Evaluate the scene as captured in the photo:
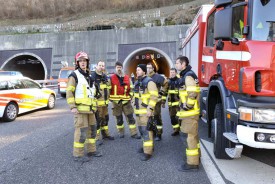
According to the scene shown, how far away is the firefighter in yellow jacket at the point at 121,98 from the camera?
6.89 meters

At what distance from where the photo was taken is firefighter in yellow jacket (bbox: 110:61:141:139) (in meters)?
6.89

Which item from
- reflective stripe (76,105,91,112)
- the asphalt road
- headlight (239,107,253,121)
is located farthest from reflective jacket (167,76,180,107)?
headlight (239,107,253,121)

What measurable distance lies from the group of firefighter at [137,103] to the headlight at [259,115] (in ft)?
3.40

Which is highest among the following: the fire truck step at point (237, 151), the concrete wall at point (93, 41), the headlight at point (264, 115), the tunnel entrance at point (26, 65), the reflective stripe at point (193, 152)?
the concrete wall at point (93, 41)

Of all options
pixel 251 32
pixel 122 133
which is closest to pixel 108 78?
pixel 122 133

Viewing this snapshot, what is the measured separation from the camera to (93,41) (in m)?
31.0

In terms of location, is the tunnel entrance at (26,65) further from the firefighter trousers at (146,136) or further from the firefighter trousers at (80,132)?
the firefighter trousers at (146,136)

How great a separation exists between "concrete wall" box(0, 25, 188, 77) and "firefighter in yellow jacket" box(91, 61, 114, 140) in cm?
2288

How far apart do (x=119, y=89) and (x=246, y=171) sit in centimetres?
343

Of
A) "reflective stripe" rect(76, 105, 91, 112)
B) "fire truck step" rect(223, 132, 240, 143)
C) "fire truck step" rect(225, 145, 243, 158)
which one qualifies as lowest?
"fire truck step" rect(225, 145, 243, 158)

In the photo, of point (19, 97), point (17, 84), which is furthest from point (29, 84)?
point (19, 97)

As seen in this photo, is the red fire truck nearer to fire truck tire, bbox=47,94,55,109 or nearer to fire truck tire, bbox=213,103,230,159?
fire truck tire, bbox=213,103,230,159

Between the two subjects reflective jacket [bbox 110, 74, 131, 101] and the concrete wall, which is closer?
reflective jacket [bbox 110, 74, 131, 101]

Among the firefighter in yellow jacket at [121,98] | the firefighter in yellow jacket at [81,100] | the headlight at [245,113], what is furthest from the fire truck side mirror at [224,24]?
the firefighter in yellow jacket at [121,98]
